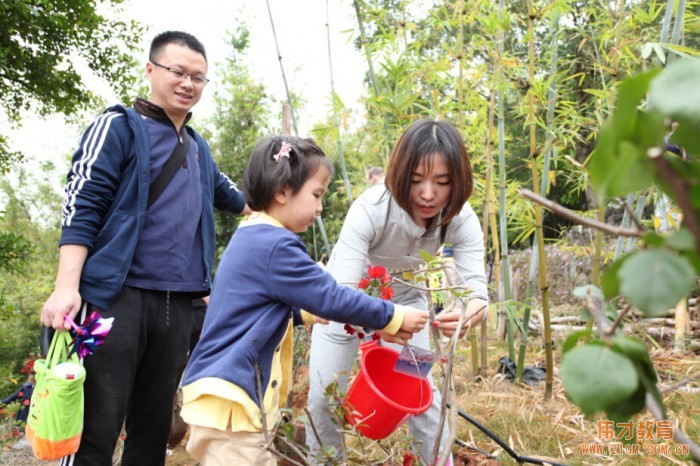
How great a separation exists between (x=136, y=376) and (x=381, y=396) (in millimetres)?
857

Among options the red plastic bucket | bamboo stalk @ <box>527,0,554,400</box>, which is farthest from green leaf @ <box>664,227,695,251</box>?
bamboo stalk @ <box>527,0,554,400</box>

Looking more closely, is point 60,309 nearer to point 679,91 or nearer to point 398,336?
point 398,336

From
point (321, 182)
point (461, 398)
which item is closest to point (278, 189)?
point (321, 182)

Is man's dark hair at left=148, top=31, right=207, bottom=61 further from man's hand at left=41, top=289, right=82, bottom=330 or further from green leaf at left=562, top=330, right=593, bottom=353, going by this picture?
green leaf at left=562, top=330, right=593, bottom=353

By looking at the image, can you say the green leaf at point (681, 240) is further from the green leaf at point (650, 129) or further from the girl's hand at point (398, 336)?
the girl's hand at point (398, 336)

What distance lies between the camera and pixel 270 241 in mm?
1435

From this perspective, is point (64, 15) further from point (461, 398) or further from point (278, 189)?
point (461, 398)

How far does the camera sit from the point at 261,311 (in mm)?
1439

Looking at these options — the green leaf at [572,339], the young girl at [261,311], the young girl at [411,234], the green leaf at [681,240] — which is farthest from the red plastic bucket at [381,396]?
the green leaf at [681,240]

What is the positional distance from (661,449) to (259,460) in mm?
1533

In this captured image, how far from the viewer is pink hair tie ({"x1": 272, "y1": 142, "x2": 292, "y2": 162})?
1.51 m

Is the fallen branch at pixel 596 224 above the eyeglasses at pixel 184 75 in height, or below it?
below

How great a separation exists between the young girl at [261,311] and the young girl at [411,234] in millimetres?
204

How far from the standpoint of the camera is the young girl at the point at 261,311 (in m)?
1.36
